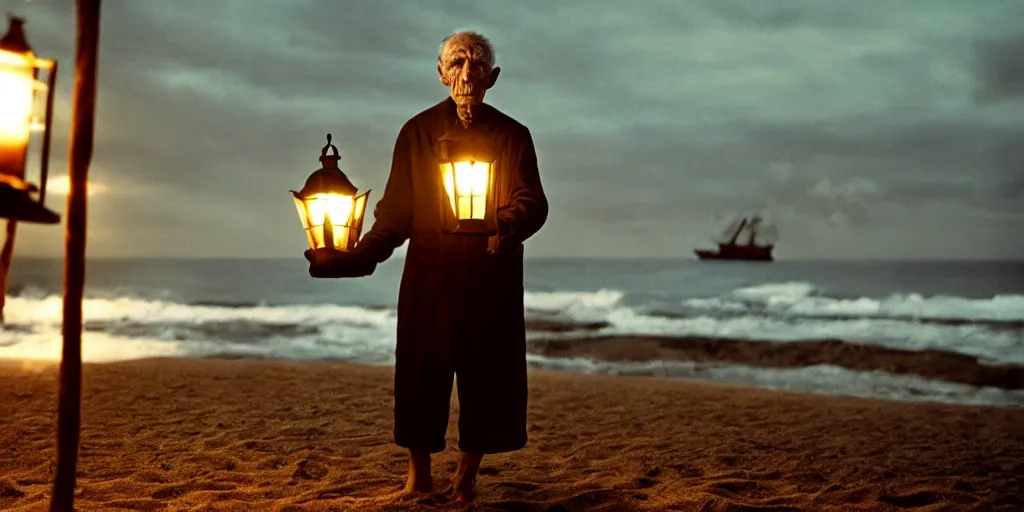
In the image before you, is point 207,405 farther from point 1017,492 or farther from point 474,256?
point 1017,492

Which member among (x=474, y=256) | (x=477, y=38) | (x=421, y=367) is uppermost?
(x=477, y=38)

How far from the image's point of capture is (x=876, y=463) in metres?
5.16

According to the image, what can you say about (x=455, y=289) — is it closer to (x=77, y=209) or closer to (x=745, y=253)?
(x=77, y=209)

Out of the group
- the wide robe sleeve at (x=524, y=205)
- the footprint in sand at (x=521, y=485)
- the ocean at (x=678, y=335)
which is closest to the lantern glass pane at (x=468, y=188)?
the wide robe sleeve at (x=524, y=205)

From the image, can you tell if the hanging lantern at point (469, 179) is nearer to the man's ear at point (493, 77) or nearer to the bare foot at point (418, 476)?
the man's ear at point (493, 77)

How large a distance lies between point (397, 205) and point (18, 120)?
5.38ft

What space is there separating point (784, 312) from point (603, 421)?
17.8 metres

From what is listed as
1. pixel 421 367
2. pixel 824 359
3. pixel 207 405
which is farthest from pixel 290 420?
pixel 824 359

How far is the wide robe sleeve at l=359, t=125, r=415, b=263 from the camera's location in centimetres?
338

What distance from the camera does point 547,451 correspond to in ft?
17.7

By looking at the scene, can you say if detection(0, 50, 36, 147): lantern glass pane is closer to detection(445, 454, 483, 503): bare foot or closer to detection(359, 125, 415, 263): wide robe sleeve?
detection(359, 125, 415, 263): wide robe sleeve

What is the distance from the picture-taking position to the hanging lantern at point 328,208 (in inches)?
116

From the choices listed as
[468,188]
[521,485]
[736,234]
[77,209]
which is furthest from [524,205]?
[736,234]

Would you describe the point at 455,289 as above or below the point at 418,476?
above
